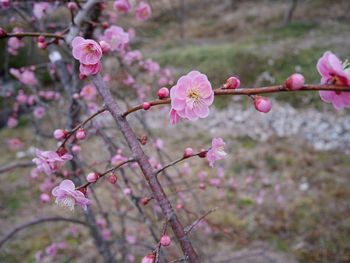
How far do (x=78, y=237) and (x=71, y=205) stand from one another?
300cm

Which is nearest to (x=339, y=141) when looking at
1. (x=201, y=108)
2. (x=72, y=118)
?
(x=72, y=118)

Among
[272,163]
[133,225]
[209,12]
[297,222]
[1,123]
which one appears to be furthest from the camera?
[209,12]

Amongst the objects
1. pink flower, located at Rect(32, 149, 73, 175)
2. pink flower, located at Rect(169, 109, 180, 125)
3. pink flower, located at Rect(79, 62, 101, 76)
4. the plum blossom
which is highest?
the plum blossom

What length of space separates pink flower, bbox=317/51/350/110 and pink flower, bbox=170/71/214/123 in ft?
0.67

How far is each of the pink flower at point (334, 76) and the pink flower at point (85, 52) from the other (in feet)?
1.46

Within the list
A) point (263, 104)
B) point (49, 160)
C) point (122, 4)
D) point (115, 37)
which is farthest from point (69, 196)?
point (122, 4)

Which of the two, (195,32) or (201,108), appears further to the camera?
(195,32)

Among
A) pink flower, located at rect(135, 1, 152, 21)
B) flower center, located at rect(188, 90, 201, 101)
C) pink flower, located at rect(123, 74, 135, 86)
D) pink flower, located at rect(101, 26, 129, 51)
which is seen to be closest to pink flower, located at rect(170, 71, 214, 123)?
flower center, located at rect(188, 90, 201, 101)

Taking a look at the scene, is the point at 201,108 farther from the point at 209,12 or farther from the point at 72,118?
the point at 209,12

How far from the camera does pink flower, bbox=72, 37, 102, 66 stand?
784 millimetres

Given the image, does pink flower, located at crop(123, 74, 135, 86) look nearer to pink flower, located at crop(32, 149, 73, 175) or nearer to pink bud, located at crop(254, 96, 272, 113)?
pink flower, located at crop(32, 149, 73, 175)

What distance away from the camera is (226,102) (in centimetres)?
594

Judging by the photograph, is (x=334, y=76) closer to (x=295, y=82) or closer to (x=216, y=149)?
(x=295, y=82)

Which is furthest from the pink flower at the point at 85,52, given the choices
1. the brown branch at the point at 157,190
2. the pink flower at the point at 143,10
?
the pink flower at the point at 143,10
